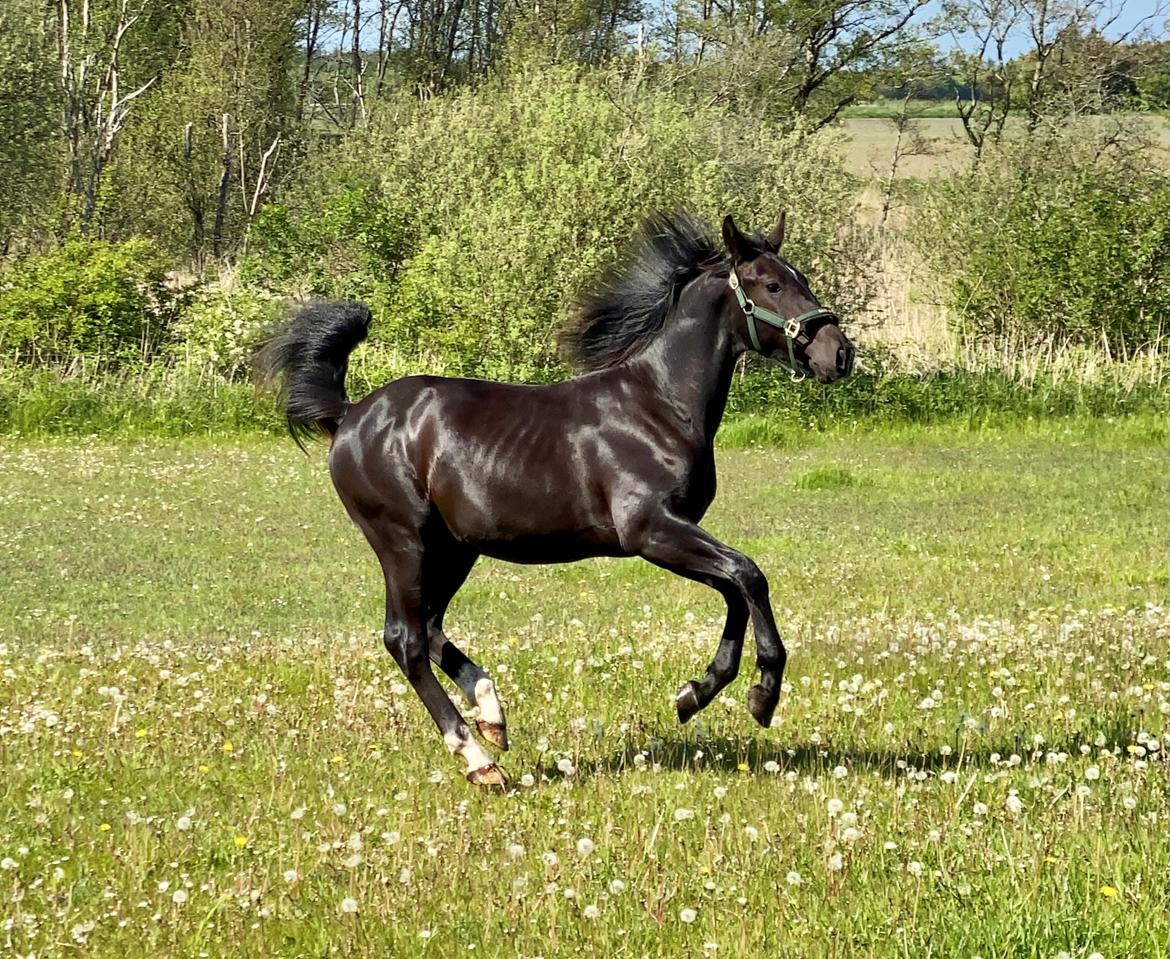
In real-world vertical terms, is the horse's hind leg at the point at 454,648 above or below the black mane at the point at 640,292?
below

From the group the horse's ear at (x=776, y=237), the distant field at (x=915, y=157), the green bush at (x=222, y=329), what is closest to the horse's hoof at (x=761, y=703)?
the horse's ear at (x=776, y=237)

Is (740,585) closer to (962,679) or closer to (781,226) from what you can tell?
(781,226)

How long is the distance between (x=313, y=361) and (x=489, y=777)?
2778 millimetres

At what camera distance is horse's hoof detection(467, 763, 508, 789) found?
712 centimetres

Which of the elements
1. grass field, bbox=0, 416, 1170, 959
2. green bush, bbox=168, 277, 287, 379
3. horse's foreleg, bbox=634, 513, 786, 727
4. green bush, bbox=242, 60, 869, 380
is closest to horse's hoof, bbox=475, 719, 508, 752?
grass field, bbox=0, 416, 1170, 959

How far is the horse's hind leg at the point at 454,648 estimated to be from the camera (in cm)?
757

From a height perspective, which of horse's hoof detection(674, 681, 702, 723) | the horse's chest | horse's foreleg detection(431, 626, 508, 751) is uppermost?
the horse's chest

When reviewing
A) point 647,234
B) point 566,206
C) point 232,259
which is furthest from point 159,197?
point 647,234

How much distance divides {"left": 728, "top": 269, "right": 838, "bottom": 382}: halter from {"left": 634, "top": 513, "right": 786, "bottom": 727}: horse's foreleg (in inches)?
36.7

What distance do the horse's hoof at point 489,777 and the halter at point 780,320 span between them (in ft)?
7.56

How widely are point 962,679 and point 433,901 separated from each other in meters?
4.77

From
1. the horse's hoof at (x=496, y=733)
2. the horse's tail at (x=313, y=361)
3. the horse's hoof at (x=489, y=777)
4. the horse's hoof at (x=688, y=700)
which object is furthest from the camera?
the horse's tail at (x=313, y=361)

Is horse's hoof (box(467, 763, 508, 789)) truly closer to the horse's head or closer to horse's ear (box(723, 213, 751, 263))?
the horse's head

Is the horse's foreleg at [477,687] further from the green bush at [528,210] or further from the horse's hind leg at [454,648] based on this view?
the green bush at [528,210]
